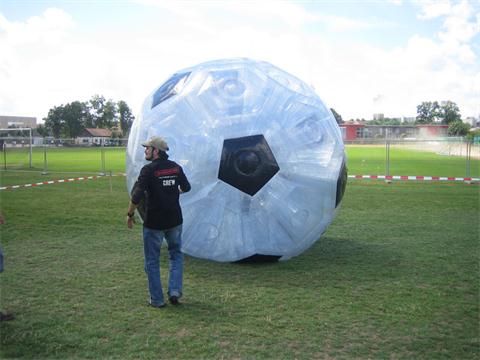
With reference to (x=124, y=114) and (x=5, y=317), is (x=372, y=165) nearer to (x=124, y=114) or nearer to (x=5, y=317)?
(x=5, y=317)

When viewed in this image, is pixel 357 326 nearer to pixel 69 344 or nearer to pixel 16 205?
pixel 69 344

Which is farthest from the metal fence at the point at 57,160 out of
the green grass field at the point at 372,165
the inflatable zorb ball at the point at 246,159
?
the inflatable zorb ball at the point at 246,159

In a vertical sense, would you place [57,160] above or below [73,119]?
below

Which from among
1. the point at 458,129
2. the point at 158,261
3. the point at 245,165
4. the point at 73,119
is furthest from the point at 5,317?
the point at 73,119

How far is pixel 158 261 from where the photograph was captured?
4820mm

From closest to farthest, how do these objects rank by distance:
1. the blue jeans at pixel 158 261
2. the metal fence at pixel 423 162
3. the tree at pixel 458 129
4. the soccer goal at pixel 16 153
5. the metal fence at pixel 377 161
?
1. the blue jeans at pixel 158 261
2. the metal fence at pixel 423 162
3. the metal fence at pixel 377 161
4. the soccer goal at pixel 16 153
5. the tree at pixel 458 129

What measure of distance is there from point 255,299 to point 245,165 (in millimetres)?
1498

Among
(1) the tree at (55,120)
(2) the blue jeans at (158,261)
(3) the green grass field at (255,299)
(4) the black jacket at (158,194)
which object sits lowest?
(3) the green grass field at (255,299)

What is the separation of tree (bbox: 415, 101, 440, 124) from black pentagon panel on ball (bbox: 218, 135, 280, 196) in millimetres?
111377

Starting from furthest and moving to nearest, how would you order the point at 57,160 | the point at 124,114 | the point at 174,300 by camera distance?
the point at 124,114
the point at 57,160
the point at 174,300

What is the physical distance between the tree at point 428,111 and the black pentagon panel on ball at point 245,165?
365 ft

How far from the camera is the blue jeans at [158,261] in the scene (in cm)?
468

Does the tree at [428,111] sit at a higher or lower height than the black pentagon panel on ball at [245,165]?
higher

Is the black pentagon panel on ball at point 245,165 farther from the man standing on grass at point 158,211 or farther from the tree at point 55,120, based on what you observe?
the tree at point 55,120
